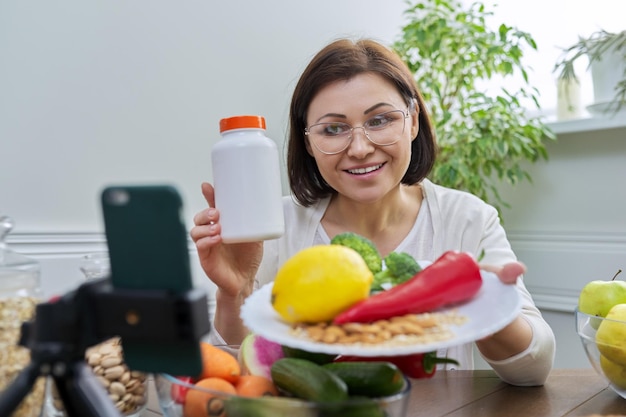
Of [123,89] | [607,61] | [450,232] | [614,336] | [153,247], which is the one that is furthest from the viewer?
[607,61]

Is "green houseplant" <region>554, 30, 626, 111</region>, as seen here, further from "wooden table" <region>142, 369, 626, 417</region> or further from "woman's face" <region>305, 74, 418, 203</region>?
"wooden table" <region>142, 369, 626, 417</region>

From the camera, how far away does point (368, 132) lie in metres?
1.30

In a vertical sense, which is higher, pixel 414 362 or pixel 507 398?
pixel 414 362

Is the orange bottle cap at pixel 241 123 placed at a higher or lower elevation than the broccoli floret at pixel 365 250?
higher

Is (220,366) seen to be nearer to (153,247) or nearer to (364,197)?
(153,247)

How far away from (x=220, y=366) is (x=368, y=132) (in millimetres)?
799

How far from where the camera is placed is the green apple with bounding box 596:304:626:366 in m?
0.76

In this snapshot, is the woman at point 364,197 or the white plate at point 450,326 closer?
the white plate at point 450,326

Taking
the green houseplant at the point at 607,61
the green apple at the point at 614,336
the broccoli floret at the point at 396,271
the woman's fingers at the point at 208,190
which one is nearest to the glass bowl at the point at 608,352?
the green apple at the point at 614,336

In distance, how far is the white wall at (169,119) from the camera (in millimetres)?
1543

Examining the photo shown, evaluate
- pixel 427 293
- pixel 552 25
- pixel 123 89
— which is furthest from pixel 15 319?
pixel 552 25

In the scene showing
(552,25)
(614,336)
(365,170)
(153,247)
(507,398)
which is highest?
(552,25)

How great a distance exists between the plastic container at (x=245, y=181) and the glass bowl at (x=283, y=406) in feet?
1.04

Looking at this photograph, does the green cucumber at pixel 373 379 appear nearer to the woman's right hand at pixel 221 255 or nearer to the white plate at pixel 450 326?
the white plate at pixel 450 326
